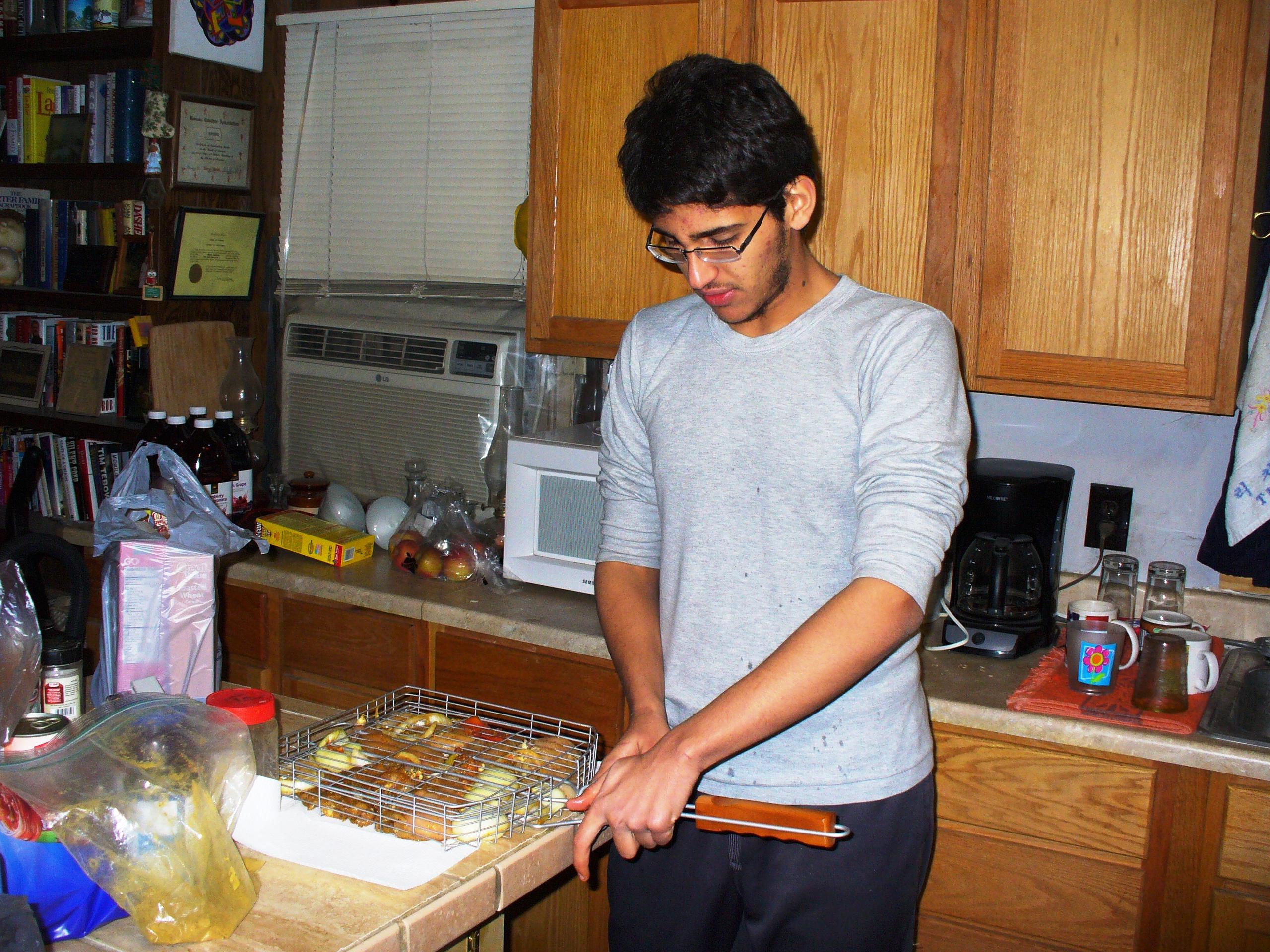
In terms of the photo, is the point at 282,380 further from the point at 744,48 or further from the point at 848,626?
the point at 848,626

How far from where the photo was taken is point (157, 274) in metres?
2.83

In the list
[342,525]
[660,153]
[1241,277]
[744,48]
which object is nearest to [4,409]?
[342,525]

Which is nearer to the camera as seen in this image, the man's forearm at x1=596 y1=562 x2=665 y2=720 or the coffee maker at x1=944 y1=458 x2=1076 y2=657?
the man's forearm at x1=596 y1=562 x2=665 y2=720

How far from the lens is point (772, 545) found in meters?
1.28

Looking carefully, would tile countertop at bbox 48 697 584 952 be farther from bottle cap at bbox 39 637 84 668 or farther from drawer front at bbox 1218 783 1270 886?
drawer front at bbox 1218 783 1270 886

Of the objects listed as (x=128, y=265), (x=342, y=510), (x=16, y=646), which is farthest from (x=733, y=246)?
(x=128, y=265)

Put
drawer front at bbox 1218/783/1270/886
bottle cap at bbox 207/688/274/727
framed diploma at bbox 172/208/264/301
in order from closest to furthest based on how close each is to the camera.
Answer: bottle cap at bbox 207/688/274/727 < drawer front at bbox 1218/783/1270/886 < framed diploma at bbox 172/208/264/301

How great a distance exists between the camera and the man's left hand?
3.40 feet

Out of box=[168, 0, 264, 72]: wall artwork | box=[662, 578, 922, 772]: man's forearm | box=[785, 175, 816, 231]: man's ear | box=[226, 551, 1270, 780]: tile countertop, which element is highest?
box=[168, 0, 264, 72]: wall artwork

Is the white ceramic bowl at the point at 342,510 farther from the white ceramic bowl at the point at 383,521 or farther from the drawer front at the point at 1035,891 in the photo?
the drawer front at the point at 1035,891

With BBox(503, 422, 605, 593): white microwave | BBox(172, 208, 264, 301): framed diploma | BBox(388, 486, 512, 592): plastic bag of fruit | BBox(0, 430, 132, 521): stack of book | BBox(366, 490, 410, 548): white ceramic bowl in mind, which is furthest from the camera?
BBox(0, 430, 132, 521): stack of book

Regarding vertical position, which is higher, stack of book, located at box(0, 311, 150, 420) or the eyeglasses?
the eyeglasses

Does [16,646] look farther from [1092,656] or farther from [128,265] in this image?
[128,265]

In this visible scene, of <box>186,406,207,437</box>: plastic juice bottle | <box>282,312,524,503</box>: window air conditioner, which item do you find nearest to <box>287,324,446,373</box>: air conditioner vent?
<box>282,312,524,503</box>: window air conditioner
